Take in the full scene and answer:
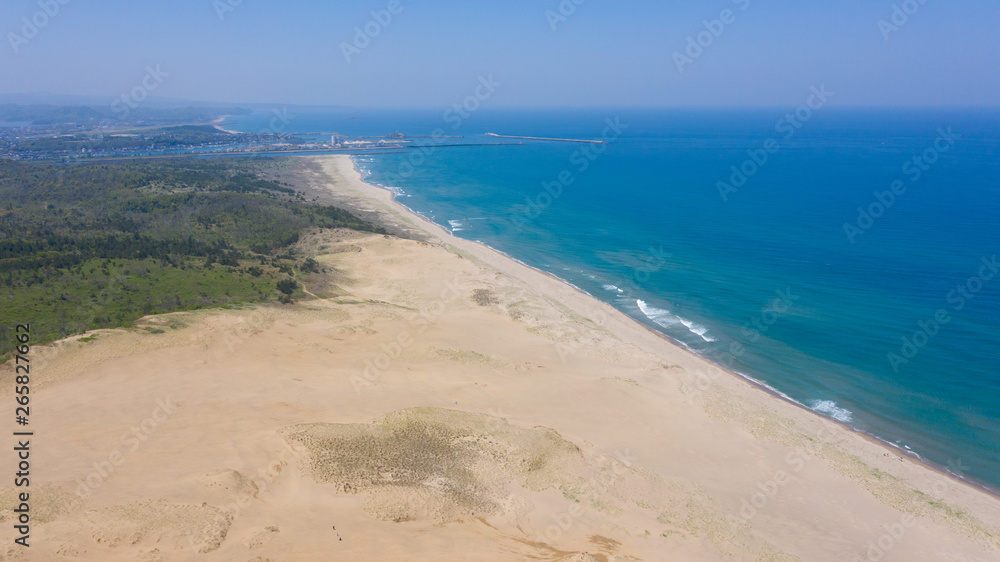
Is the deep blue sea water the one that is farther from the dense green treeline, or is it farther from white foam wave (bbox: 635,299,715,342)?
the dense green treeline

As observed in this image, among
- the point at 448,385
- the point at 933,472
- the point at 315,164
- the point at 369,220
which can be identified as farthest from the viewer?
the point at 315,164

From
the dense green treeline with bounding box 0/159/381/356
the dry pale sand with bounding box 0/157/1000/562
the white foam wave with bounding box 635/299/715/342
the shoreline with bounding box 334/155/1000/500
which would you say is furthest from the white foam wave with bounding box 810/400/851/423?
the dense green treeline with bounding box 0/159/381/356

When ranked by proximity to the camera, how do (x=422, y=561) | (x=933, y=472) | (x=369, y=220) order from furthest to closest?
(x=369, y=220) → (x=933, y=472) → (x=422, y=561)

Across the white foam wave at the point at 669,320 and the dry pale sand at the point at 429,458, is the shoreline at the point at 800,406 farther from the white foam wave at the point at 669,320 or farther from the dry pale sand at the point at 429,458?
the white foam wave at the point at 669,320

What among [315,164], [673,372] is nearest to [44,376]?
[673,372]

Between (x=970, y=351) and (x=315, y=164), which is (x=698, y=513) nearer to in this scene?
(x=970, y=351)

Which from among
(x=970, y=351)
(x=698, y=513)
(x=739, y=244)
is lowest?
(x=698, y=513)
